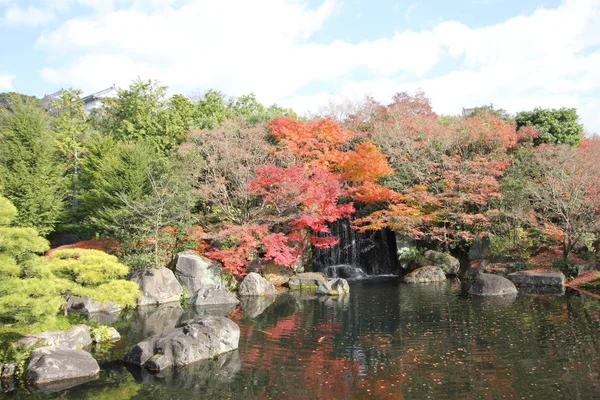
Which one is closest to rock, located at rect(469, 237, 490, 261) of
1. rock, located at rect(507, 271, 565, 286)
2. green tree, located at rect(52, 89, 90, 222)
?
rock, located at rect(507, 271, 565, 286)

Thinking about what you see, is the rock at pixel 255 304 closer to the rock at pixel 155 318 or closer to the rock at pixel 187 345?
the rock at pixel 155 318

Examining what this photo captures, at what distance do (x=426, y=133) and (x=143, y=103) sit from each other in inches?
735

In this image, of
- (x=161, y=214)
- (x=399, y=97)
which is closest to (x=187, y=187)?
(x=161, y=214)

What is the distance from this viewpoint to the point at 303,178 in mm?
23094

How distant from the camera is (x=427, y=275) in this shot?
2342cm

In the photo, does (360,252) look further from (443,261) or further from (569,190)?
(569,190)

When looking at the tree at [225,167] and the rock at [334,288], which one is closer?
the rock at [334,288]

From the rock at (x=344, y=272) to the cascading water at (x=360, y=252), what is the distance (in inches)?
14.5

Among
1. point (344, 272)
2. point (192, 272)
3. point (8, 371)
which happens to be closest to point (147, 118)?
point (192, 272)

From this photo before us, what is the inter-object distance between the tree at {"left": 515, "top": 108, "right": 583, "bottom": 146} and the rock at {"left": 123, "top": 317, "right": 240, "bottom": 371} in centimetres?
2517

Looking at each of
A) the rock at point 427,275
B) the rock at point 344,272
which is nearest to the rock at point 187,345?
the rock at point 427,275

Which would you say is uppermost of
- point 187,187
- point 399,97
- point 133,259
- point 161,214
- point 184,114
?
point 399,97

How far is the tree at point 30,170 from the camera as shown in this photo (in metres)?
23.1

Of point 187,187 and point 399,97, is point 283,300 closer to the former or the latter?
point 187,187
